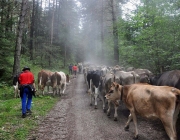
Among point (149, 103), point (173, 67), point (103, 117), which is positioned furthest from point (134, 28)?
point (149, 103)

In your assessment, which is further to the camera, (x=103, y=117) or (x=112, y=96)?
(x=103, y=117)

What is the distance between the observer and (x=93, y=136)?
6.51m

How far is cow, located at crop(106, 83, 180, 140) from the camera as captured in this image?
197 inches

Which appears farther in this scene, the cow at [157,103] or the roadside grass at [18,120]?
the roadside grass at [18,120]

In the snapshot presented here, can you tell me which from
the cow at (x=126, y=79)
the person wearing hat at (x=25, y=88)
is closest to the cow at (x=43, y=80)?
the person wearing hat at (x=25, y=88)

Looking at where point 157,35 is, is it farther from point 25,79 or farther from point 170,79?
point 25,79

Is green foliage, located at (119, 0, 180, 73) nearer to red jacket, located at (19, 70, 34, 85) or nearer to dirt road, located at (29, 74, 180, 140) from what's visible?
dirt road, located at (29, 74, 180, 140)

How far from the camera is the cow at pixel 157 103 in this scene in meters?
5.02

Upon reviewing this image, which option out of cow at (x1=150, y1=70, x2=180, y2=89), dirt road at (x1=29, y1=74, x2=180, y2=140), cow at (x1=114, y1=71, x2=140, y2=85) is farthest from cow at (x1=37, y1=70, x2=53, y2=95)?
cow at (x1=150, y1=70, x2=180, y2=89)

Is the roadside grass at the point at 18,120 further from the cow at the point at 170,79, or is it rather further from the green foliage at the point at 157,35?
the green foliage at the point at 157,35

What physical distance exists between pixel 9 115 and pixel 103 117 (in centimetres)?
413

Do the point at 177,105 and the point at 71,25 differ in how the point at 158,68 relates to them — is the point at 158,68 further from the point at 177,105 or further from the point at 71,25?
the point at 71,25

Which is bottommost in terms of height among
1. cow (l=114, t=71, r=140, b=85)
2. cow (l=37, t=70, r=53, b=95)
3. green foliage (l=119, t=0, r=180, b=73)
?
cow (l=37, t=70, r=53, b=95)

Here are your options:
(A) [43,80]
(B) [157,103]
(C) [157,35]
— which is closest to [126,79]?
(C) [157,35]
